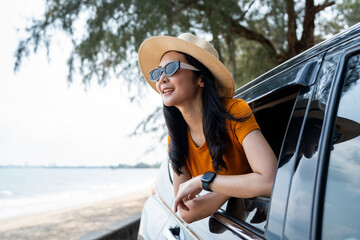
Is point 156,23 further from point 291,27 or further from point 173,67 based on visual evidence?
point 173,67

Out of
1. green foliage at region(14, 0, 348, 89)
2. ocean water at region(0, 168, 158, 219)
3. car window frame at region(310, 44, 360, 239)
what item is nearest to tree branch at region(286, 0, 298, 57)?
green foliage at region(14, 0, 348, 89)

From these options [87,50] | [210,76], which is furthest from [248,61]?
[210,76]

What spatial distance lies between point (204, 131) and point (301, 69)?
68 cm

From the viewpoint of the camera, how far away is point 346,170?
3.15 feet

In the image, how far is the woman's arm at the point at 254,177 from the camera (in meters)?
1.39

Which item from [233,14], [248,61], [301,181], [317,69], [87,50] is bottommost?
[301,181]

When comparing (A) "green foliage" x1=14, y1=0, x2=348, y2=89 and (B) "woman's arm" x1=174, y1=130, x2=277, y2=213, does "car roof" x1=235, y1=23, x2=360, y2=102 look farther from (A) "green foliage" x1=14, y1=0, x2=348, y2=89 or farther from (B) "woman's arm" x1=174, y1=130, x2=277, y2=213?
(A) "green foliage" x1=14, y1=0, x2=348, y2=89

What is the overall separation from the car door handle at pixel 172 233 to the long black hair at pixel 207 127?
0.32 meters

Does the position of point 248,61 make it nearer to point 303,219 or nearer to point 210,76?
point 210,76

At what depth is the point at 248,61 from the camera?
29.0ft

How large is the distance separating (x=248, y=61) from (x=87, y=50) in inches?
159

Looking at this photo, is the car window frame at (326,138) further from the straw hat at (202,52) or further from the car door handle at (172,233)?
the car door handle at (172,233)

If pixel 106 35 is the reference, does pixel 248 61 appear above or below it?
above

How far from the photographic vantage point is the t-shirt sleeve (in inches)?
62.1
